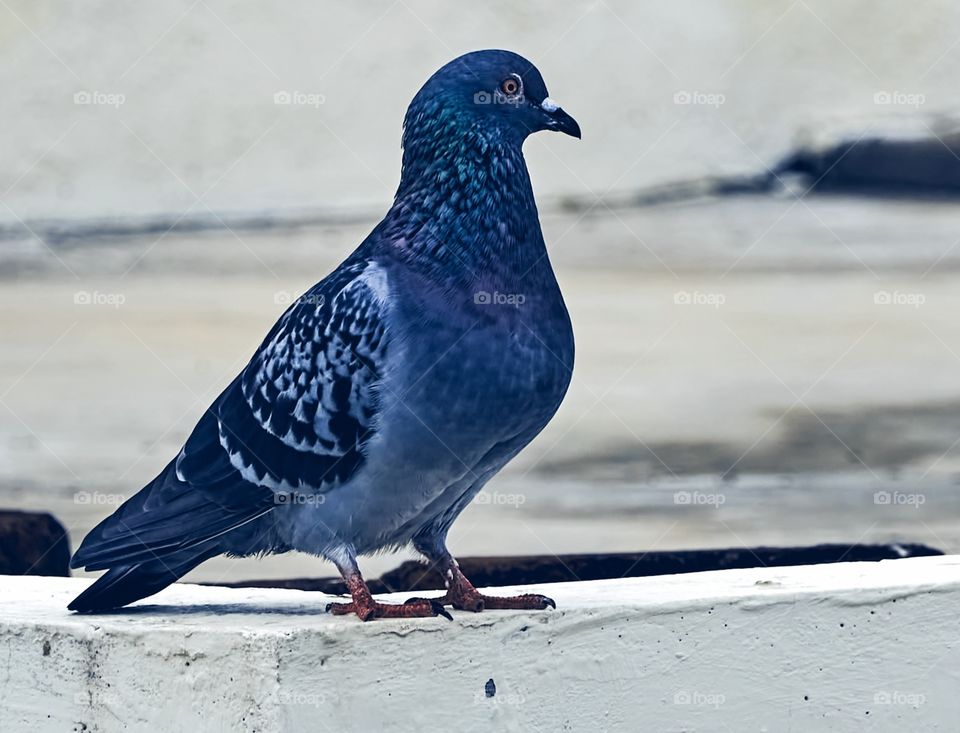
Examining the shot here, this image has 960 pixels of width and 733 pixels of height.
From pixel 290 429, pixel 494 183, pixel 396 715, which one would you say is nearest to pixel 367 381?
pixel 290 429

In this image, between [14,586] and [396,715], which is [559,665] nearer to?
[396,715]

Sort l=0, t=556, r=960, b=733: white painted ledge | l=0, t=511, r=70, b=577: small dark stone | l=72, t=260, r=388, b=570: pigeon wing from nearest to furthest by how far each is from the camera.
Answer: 1. l=0, t=556, r=960, b=733: white painted ledge
2. l=72, t=260, r=388, b=570: pigeon wing
3. l=0, t=511, r=70, b=577: small dark stone

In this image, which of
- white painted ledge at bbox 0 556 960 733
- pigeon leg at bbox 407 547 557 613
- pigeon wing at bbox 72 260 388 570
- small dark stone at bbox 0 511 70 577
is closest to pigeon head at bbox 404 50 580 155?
pigeon wing at bbox 72 260 388 570

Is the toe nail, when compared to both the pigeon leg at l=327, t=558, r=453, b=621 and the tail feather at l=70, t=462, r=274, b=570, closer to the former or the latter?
the pigeon leg at l=327, t=558, r=453, b=621

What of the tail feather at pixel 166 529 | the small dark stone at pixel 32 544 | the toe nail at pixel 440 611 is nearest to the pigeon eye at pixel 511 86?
the tail feather at pixel 166 529

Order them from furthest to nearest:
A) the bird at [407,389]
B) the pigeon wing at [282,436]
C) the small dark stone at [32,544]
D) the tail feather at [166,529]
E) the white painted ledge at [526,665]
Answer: the small dark stone at [32,544], the tail feather at [166,529], the pigeon wing at [282,436], the bird at [407,389], the white painted ledge at [526,665]

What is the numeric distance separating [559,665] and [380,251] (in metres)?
1.52

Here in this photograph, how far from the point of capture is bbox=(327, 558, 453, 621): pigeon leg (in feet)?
15.8

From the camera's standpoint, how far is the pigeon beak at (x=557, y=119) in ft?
16.6

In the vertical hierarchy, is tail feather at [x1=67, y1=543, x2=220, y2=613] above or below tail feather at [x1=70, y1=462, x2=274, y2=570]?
below

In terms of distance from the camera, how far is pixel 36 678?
4.98 metres

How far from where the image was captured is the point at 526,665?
4883 mm

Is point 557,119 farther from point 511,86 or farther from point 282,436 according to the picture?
point 282,436

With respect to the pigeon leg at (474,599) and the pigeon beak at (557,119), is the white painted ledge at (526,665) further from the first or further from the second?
the pigeon beak at (557,119)
